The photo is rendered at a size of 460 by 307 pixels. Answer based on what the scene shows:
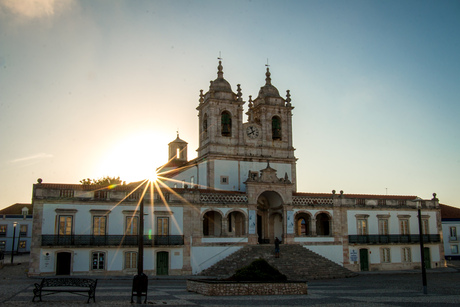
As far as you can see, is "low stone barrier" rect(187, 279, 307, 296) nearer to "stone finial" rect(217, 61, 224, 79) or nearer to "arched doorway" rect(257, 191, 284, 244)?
"arched doorway" rect(257, 191, 284, 244)

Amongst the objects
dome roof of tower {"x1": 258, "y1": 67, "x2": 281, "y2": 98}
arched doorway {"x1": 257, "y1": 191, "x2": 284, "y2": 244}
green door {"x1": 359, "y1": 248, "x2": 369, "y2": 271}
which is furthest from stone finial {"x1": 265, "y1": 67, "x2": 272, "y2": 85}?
green door {"x1": 359, "y1": 248, "x2": 369, "y2": 271}

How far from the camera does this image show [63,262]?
29.7 meters

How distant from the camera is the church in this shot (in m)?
30.0

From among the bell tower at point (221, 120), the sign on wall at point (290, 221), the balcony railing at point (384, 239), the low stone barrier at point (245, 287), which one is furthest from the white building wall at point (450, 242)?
the low stone barrier at point (245, 287)

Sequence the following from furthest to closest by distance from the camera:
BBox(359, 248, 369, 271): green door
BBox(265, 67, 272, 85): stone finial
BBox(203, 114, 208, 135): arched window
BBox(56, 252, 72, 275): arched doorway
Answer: BBox(265, 67, 272, 85): stone finial < BBox(203, 114, 208, 135): arched window < BBox(359, 248, 369, 271): green door < BBox(56, 252, 72, 275): arched doorway

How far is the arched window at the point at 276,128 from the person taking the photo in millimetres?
41469

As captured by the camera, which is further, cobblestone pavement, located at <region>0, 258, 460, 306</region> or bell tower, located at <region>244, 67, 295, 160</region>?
bell tower, located at <region>244, 67, 295, 160</region>

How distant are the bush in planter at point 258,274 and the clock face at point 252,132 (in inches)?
810

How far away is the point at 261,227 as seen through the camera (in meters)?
38.3

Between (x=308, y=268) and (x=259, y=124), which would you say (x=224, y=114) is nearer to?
(x=259, y=124)

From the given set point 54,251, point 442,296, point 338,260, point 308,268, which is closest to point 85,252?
point 54,251

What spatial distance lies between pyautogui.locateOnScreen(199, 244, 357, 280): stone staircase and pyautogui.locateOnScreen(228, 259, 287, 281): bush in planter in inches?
394

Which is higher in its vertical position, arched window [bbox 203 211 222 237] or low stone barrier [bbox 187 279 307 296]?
arched window [bbox 203 211 222 237]

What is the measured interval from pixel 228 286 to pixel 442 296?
8.29m
